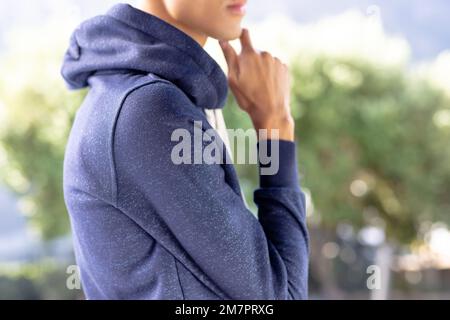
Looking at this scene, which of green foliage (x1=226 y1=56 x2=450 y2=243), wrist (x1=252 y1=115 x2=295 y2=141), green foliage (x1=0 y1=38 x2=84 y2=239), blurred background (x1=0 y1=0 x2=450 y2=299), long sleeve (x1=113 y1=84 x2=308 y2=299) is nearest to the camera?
long sleeve (x1=113 y1=84 x2=308 y2=299)

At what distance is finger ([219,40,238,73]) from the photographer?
618mm

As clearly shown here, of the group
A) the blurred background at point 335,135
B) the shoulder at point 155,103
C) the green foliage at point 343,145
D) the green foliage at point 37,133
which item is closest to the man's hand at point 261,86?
the shoulder at point 155,103

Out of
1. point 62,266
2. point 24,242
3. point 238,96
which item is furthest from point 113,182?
point 24,242

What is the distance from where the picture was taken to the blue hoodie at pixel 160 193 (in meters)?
0.46

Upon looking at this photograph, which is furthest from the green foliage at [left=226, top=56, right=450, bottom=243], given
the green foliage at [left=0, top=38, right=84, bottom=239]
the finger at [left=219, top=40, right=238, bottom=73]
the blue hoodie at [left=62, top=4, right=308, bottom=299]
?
the blue hoodie at [left=62, top=4, right=308, bottom=299]

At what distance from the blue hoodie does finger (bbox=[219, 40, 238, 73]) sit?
2.9 inches

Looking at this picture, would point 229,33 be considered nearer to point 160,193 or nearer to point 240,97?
point 240,97

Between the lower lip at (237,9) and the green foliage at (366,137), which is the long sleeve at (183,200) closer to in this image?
the lower lip at (237,9)

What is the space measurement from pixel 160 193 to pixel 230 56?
213 millimetres

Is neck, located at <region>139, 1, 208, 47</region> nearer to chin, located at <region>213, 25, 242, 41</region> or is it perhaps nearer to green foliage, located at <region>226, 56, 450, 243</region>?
chin, located at <region>213, 25, 242, 41</region>

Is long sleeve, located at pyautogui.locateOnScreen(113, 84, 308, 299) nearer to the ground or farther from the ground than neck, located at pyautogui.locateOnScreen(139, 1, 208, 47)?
nearer to the ground

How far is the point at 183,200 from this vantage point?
0.46 meters

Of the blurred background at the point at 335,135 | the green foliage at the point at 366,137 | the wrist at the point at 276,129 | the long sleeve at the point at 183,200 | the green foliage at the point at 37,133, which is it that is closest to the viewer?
the long sleeve at the point at 183,200

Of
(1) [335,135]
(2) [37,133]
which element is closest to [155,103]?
(2) [37,133]
